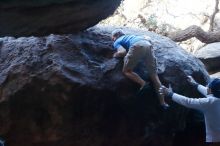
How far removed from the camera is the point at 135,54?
21.2 ft

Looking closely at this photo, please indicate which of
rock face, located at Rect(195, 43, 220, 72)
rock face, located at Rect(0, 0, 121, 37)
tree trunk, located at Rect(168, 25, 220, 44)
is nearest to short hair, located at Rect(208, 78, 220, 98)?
rock face, located at Rect(0, 0, 121, 37)

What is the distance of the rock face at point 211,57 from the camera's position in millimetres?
10062

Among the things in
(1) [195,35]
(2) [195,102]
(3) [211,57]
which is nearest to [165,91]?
(2) [195,102]

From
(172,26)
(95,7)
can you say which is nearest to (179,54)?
(95,7)

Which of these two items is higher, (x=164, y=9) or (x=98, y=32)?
(x=98, y=32)

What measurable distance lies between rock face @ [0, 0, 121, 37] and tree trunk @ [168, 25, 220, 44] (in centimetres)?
699

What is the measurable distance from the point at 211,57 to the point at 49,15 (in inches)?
287

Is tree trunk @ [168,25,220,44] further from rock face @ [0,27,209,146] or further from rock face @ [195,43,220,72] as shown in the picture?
rock face @ [0,27,209,146]

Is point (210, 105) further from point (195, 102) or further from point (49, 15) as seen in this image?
point (49, 15)

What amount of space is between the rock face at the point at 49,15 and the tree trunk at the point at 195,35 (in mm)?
6994

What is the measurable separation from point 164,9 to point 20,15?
438 inches

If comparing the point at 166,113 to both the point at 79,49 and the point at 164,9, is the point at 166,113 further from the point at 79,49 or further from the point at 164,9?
the point at 164,9

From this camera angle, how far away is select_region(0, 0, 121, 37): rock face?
10.1 feet

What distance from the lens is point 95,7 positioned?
11.4ft
